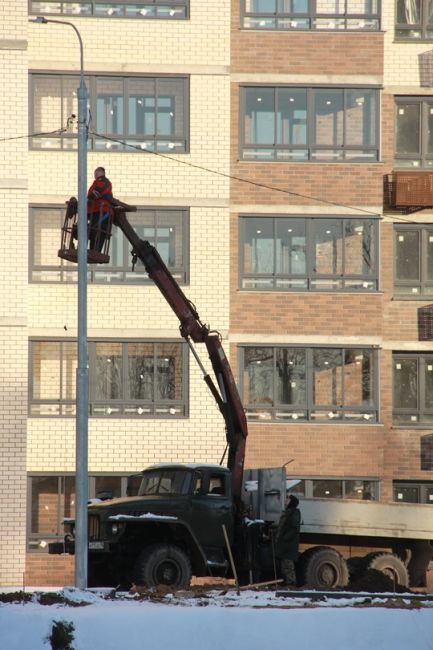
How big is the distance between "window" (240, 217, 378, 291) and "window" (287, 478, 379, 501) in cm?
462

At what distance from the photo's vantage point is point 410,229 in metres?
34.7

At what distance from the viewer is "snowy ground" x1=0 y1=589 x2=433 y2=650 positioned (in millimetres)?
15727

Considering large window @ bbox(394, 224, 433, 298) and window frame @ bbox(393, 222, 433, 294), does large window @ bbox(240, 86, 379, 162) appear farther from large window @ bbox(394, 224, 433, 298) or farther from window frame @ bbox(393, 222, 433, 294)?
large window @ bbox(394, 224, 433, 298)

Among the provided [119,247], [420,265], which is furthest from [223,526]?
[420,265]

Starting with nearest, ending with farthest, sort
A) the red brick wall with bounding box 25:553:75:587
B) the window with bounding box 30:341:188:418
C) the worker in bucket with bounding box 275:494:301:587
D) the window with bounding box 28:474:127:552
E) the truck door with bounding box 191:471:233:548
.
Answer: the truck door with bounding box 191:471:233:548 → the worker in bucket with bounding box 275:494:301:587 → the red brick wall with bounding box 25:553:75:587 → the window with bounding box 28:474:127:552 → the window with bounding box 30:341:188:418

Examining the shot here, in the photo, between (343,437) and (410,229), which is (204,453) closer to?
(343,437)

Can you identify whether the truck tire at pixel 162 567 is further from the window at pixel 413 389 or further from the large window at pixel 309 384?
the window at pixel 413 389

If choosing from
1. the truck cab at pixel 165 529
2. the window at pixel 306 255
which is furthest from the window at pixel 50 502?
the truck cab at pixel 165 529

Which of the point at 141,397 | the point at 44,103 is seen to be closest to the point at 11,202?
the point at 44,103

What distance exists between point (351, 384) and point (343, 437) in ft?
4.41

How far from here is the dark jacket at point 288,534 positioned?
2395cm

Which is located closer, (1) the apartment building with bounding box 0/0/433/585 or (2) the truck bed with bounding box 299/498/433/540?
(2) the truck bed with bounding box 299/498/433/540

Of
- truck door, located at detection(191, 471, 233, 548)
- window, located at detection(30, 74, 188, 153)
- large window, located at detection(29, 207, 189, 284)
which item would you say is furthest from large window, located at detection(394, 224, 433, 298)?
truck door, located at detection(191, 471, 233, 548)

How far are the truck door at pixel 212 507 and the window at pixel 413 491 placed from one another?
1056 centimetres
